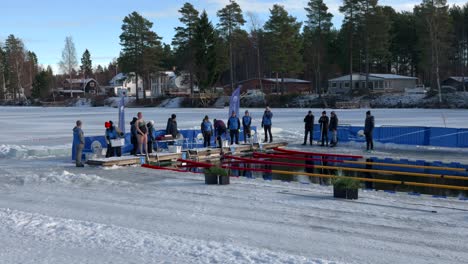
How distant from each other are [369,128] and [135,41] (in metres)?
63.7

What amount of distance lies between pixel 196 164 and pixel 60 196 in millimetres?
6015

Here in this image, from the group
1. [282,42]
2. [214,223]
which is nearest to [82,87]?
[282,42]

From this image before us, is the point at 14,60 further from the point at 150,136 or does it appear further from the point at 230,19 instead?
the point at 150,136

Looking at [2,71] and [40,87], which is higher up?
[2,71]

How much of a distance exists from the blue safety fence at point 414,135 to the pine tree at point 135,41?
195 feet

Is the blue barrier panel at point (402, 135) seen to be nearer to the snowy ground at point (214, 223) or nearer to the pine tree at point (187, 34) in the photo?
the snowy ground at point (214, 223)

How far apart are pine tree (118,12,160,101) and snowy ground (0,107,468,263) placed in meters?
67.1

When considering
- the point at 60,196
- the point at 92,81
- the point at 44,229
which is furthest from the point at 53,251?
the point at 92,81

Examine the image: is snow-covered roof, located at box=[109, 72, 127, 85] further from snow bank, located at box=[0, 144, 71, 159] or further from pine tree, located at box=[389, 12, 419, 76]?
snow bank, located at box=[0, 144, 71, 159]

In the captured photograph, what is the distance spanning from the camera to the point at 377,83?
69.4m

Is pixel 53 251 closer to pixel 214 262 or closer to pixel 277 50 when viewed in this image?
pixel 214 262

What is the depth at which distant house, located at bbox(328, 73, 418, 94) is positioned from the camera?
227ft

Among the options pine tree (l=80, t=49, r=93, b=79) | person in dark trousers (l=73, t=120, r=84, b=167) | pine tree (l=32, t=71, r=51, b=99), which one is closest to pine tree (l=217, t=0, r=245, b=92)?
pine tree (l=32, t=71, r=51, b=99)

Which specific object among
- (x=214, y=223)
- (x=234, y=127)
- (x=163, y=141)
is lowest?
(x=214, y=223)
